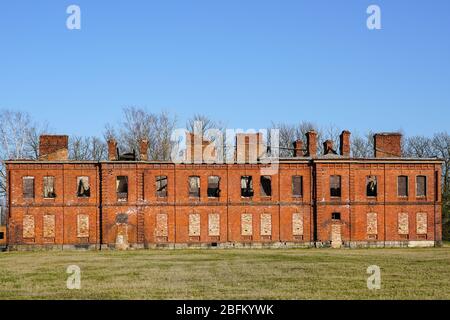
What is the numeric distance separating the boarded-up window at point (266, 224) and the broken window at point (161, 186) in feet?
21.0

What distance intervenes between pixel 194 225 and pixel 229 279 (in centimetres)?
2138

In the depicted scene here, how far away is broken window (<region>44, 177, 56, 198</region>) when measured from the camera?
4181 centimetres

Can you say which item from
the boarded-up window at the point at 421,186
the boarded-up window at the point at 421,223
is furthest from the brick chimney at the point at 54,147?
the boarded-up window at the point at 421,223

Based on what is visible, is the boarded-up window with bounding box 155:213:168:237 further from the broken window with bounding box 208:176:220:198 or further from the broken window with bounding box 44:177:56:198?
the broken window with bounding box 44:177:56:198

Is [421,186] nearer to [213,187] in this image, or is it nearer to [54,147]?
[213,187]

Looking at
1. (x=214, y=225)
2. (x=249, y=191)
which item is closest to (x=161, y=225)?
(x=214, y=225)

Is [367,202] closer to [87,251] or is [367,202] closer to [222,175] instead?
[222,175]

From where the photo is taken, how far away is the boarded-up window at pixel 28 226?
41.2 metres

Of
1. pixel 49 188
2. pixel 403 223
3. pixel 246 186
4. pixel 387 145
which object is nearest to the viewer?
pixel 49 188

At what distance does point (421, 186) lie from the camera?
43.8 meters

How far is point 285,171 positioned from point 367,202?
5654 mm

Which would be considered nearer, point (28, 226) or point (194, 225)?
point (28, 226)

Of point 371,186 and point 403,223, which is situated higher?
point 371,186

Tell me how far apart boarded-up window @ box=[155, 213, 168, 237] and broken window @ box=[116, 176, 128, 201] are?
7.81 feet
